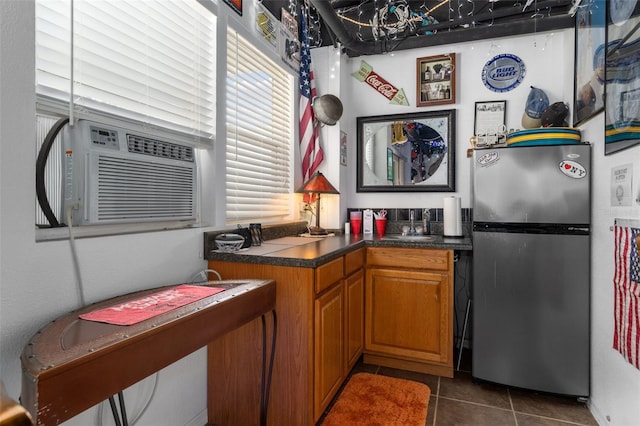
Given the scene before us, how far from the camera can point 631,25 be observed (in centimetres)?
157

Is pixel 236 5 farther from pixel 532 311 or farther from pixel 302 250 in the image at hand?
pixel 532 311

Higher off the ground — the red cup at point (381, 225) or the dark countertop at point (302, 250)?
the red cup at point (381, 225)

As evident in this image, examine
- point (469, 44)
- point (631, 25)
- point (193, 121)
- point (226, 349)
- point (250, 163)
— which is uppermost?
point (469, 44)

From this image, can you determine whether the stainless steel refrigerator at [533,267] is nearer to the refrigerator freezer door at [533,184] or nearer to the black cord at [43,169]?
the refrigerator freezer door at [533,184]

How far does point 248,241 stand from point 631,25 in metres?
2.17

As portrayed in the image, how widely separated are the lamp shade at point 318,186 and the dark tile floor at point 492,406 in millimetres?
1490

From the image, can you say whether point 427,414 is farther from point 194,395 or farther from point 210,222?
point 210,222

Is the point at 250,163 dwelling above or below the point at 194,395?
Answer: above

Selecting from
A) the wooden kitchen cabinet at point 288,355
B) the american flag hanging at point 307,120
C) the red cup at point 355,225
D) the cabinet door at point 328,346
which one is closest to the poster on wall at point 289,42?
the american flag hanging at point 307,120

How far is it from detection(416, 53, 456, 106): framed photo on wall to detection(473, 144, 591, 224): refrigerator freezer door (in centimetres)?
94

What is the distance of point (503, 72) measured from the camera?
114 inches

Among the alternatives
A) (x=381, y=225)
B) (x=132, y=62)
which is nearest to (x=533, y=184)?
(x=381, y=225)

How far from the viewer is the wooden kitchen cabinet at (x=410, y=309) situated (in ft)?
7.95

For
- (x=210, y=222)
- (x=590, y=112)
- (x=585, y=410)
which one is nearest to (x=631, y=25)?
(x=590, y=112)
